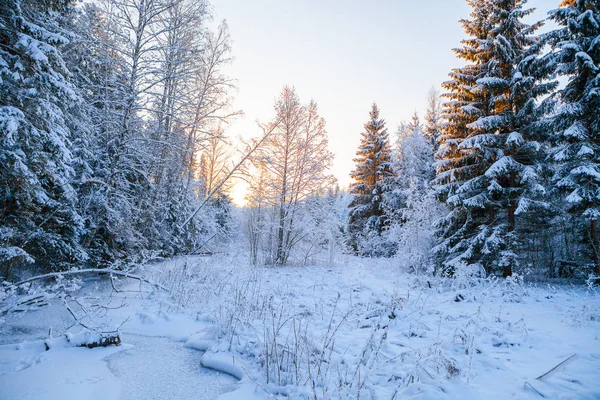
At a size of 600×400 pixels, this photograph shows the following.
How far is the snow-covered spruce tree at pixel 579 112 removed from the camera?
8.95 metres

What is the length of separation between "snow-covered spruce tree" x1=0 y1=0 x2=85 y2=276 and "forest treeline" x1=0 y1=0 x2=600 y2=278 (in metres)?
0.03

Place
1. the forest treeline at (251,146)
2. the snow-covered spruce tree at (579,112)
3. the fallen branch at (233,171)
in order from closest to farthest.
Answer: the forest treeline at (251,146) < the snow-covered spruce tree at (579,112) < the fallen branch at (233,171)

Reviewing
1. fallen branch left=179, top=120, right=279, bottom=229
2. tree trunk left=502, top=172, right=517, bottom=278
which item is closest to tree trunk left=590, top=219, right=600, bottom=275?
tree trunk left=502, top=172, right=517, bottom=278

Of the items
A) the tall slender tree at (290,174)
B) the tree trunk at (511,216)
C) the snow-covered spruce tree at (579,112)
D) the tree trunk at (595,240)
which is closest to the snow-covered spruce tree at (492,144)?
the tree trunk at (511,216)

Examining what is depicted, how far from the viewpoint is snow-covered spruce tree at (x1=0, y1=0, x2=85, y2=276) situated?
4.93 m

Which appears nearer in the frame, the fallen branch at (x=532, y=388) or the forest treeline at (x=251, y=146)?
the fallen branch at (x=532, y=388)

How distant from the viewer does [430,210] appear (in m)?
14.5

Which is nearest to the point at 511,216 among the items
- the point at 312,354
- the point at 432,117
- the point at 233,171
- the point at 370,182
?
the point at 312,354

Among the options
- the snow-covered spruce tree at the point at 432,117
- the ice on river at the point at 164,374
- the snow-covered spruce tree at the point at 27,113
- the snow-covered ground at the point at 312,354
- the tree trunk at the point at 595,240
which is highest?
the snow-covered spruce tree at the point at 432,117

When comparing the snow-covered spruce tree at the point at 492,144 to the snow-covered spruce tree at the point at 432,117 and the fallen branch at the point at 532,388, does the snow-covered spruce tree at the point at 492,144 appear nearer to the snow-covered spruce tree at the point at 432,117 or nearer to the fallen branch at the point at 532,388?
the fallen branch at the point at 532,388

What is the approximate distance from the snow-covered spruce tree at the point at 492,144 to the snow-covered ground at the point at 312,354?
394cm

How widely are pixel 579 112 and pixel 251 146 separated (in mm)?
11871

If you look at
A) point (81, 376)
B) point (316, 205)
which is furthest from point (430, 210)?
point (81, 376)

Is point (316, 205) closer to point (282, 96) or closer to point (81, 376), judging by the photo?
point (282, 96)
